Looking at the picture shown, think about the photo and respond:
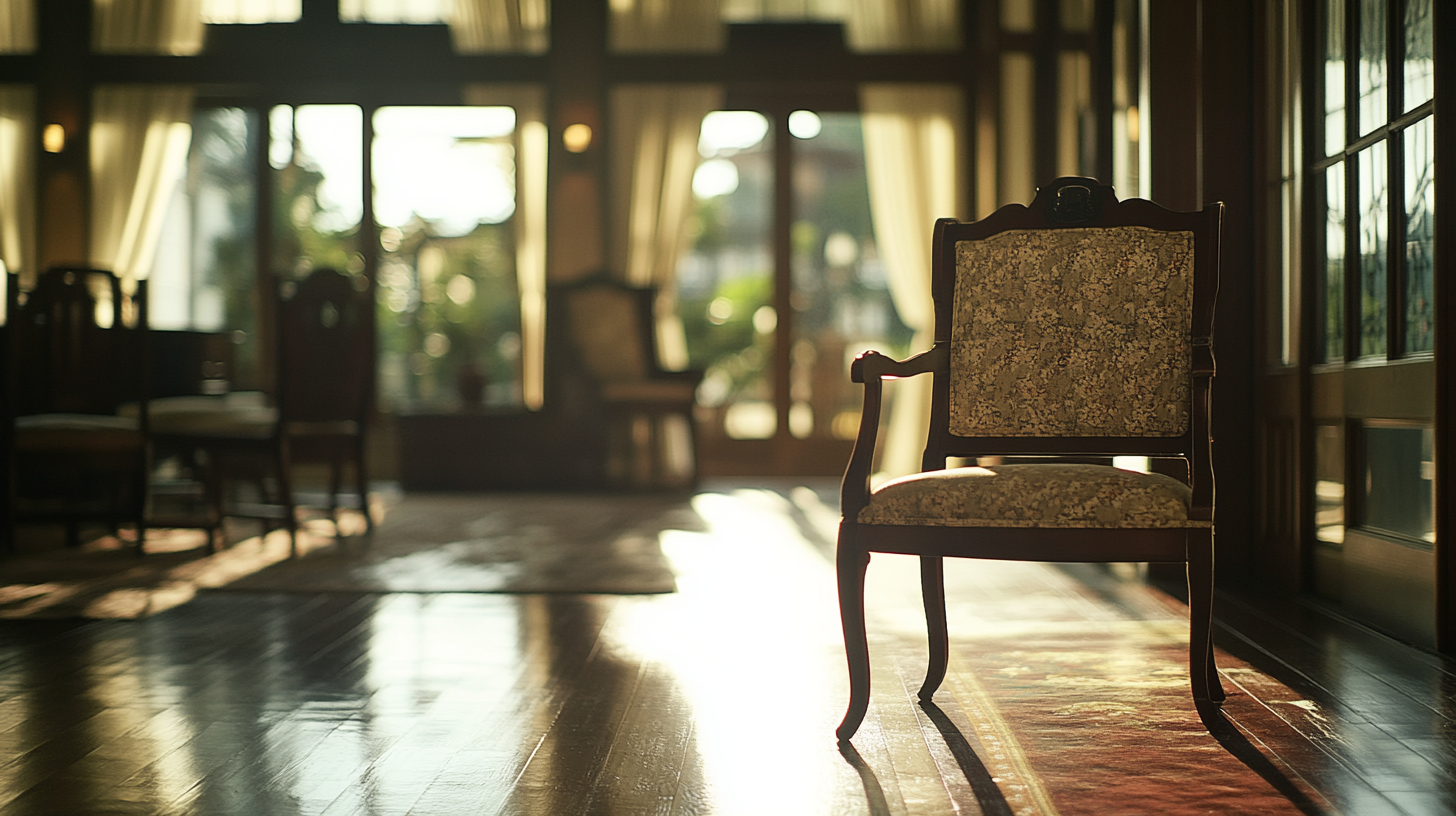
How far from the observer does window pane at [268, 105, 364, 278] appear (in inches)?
283

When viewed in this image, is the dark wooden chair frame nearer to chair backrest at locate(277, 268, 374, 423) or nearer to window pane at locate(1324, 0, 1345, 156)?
chair backrest at locate(277, 268, 374, 423)

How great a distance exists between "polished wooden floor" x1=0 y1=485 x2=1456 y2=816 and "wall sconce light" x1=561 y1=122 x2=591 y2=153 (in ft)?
14.6

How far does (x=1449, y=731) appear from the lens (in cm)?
176

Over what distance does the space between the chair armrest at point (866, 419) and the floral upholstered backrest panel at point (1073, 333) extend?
14 cm

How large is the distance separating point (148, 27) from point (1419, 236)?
742 centimetres

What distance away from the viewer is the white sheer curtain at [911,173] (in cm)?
695

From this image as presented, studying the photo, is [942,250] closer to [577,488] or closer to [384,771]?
[384,771]

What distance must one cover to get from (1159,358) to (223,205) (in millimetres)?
6829

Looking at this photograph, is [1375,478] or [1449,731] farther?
[1375,478]

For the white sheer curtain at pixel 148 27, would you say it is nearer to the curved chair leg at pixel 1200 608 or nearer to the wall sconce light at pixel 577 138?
the wall sconce light at pixel 577 138

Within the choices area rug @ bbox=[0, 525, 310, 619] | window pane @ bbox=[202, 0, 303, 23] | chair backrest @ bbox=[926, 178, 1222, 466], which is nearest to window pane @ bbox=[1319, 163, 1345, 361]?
chair backrest @ bbox=[926, 178, 1222, 466]

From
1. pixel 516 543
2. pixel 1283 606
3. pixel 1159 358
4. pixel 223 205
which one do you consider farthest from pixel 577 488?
pixel 1159 358

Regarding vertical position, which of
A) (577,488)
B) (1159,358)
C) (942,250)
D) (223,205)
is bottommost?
(577,488)

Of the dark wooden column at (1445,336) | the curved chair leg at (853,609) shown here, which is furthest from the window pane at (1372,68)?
the curved chair leg at (853,609)
